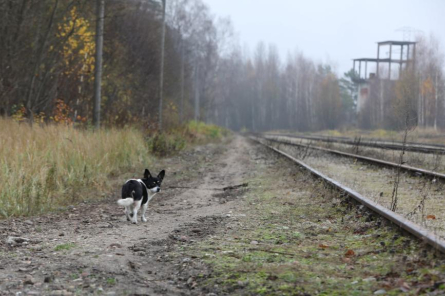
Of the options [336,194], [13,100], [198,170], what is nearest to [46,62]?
[13,100]

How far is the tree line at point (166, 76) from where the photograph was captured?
17219mm

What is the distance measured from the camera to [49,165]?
9.52 meters

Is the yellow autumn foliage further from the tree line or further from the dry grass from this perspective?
the dry grass

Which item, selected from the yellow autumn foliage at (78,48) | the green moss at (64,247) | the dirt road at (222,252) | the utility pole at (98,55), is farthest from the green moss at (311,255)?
the yellow autumn foliage at (78,48)

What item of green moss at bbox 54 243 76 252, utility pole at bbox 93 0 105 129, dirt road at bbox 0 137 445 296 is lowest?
green moss at bbox 54 243 76 252

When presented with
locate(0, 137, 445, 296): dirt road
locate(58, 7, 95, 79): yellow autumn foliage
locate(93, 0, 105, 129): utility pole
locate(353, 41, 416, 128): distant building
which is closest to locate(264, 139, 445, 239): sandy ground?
locate(0, 137, 445, 296): dirt road

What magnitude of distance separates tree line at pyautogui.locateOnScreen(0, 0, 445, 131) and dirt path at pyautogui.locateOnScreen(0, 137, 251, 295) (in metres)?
3.67

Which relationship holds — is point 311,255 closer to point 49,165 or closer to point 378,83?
point 49,165

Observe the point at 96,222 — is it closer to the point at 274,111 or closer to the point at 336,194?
the point at 336,194

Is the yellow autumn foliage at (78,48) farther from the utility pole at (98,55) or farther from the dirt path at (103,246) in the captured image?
the dirt path at (103,246)

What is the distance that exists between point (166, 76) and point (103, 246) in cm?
3297

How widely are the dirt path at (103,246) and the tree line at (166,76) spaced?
3.67 meters

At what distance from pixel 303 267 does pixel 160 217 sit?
354 centimetres

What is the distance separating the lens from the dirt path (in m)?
3.89
